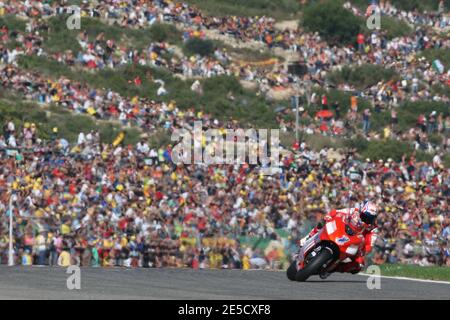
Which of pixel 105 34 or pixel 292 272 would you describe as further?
pixel 105 34

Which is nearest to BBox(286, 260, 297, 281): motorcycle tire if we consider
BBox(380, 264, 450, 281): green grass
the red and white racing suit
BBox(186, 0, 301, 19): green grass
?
the red and white racing suit

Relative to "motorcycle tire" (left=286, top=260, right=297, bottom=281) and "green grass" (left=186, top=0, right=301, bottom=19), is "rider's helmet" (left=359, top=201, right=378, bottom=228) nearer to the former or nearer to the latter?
"motorcycle tire" (left=286, top=260, right=297, bottom=281)

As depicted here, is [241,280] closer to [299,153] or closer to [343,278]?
[343,278]

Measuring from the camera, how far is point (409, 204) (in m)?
37.2

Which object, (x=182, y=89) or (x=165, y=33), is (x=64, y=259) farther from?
(x=165, y=33)

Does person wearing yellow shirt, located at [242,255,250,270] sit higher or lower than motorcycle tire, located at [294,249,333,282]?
lower

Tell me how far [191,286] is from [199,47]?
40.7 m

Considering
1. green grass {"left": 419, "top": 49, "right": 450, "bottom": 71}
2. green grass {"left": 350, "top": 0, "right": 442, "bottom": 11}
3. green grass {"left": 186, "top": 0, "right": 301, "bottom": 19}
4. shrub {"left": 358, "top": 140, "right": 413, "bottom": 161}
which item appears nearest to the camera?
shrub {"left": 358, "top": 140, "right": 413, "bottom": 161}

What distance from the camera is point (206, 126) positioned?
142 ft

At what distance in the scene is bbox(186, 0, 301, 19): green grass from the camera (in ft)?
222

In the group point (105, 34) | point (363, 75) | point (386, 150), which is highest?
point (105, 34)

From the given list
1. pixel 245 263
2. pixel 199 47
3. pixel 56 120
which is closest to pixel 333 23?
pixel 199 47

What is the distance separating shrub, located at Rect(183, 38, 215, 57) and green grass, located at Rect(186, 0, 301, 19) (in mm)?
5623
